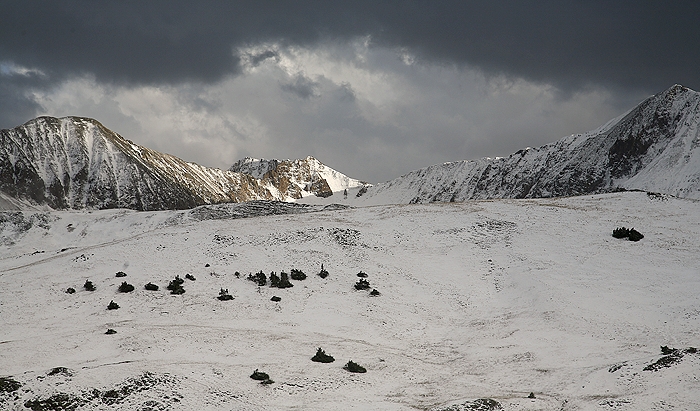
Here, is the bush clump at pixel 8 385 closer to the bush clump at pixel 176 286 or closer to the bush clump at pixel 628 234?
the bush clump at pixel 176 286

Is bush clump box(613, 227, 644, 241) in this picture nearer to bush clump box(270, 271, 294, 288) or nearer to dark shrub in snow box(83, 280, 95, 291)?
bush clump box(270, 271, 294, 288)

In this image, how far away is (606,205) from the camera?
5700 cm

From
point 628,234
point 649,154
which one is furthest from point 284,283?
point 649,154

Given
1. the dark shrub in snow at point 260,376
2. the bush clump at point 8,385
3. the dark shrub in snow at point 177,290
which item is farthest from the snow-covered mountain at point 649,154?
the bush clump at point 8,385

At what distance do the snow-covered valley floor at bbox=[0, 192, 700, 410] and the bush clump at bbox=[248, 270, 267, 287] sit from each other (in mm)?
1319

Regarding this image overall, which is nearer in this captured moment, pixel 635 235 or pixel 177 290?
pixel 177 290

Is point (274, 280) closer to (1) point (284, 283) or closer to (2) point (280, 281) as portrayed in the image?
(2) point (280, 281)

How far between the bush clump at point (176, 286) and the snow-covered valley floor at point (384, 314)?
0.50 m

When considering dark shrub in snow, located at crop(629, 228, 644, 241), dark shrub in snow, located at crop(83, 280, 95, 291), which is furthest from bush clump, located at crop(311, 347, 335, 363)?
dark shrub in snow, located at crop(629, 228, 644, 241)

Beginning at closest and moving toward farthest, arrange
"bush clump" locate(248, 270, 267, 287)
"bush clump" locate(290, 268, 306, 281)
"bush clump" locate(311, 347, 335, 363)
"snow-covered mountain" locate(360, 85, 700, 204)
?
"bush clump" locate(311, 347, 335, 363)
"bush clump" locate(248, 270, 267, 287)
"bush clump" locate(290, 268, 306, 281)
"snow-covered mountain" locate(360, 85, 700, 204)

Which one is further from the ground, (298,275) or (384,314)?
(298,275)

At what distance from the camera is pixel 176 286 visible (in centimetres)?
3638

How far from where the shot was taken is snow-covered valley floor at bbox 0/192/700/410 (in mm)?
19891

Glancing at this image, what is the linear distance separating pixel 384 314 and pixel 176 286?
14.0 metres
